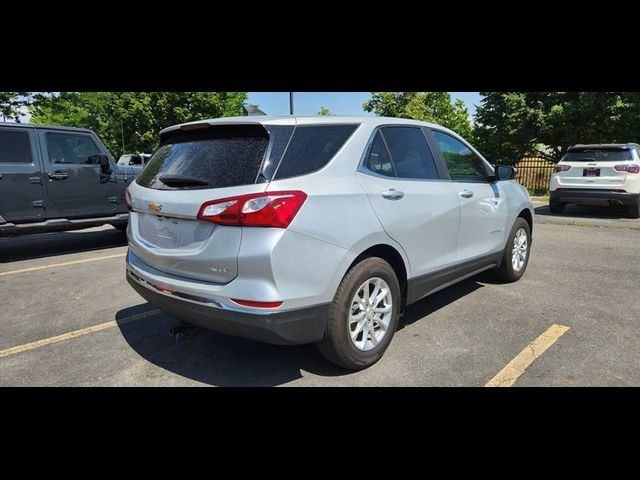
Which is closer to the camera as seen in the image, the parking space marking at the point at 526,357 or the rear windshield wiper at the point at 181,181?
the rear windshield wiper at the point at 181,181

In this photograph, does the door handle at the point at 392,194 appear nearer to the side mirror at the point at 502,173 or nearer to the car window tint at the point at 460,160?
the car window tint at the point at 460,160

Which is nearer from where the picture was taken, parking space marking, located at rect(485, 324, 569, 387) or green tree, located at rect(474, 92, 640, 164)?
parking space marking, located at rect(485, 324, 569, 387)

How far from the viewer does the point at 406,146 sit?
3.58m

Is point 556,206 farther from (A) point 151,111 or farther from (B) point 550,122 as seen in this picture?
(A) point 151,111

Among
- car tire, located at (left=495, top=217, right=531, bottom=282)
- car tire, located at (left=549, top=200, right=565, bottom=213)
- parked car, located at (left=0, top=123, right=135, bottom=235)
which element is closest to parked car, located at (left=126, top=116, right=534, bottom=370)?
car tire, located at (left=495, top=217, right=531, bottom=282)

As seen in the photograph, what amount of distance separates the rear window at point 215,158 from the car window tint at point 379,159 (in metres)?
0.83

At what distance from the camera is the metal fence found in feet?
62.1

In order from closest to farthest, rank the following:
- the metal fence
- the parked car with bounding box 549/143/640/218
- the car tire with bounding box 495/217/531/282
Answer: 1. the car tire with bounding box 495/217/531/282
2. the parked car with bounding box 549/143/640/218
3. the metal fence

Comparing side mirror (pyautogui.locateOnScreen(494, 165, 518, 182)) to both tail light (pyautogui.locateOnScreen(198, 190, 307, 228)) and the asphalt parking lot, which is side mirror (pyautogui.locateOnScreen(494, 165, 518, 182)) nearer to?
the asphalt parking lot

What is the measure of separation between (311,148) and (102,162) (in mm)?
6191

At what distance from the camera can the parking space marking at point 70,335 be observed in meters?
3.48

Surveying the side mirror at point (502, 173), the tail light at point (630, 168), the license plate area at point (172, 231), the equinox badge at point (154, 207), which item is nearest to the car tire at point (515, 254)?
the side mirror at point (502, 173)

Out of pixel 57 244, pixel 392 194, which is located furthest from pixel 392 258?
pixel 57 244
